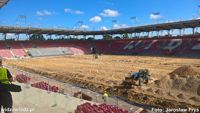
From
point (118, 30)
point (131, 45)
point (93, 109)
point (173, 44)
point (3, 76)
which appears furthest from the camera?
point (118, 30)

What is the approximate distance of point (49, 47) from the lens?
327 ft

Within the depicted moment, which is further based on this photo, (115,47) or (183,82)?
(115,47)

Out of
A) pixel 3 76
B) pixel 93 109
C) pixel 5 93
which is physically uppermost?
pixel 3 76

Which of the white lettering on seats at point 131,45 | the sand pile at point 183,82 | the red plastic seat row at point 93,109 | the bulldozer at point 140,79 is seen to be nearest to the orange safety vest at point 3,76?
the red plastic seat row at point 93,109

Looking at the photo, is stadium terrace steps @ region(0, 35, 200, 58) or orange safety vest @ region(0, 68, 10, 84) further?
stadium terrace steps @ region(0, 35, 200, 58)

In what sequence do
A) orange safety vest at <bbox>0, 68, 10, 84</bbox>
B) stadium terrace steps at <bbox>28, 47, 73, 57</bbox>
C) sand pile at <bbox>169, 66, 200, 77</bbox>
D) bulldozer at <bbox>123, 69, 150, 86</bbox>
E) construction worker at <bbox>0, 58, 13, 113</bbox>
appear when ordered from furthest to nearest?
stadium terrace steps at <bbox>28, 47, 73, 57</bbox>, bulldozer at <bbox>123, 69, 150, 86</bbox>, sand pile at <bbox>169, 66, 200, 77</bbox>, orange safety vest at <bbox>0, 68, 10, 84</bbox>, construction worker at <bbox>0, 58, 13, 113</bbox>

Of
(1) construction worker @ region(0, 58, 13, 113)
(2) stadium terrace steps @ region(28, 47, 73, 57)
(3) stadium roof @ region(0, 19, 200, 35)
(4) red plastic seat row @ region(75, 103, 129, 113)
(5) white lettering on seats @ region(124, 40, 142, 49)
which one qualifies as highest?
(3) stadium roof @ region(0, 19, 200, 35)

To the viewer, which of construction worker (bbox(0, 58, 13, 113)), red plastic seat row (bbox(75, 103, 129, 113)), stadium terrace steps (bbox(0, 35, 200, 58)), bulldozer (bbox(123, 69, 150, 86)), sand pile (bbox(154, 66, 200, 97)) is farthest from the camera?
stadium terrace steps (bbox(0, 35, 200, 58))

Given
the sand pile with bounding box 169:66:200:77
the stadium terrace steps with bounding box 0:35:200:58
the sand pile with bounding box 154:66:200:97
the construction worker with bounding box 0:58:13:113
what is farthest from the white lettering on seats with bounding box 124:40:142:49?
the construction worker with bounding box 0:58:13:113

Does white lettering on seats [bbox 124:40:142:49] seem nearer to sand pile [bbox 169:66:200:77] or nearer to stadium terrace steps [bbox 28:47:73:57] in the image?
stadium terrace steps [bbox 28:47:73:57]

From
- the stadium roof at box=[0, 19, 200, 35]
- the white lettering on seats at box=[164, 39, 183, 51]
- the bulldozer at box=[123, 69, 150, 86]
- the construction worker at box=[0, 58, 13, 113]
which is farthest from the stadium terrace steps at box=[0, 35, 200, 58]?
the construction worker at box=[0, 58, 13, 113]

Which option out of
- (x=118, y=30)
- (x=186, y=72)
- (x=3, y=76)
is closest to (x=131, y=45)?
(x=118, y=30)

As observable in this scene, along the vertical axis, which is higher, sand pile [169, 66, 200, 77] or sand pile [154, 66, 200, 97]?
sand pile [169, 66, 200, 77]

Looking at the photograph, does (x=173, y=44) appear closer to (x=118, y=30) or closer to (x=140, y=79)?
(x=118, y=30)
